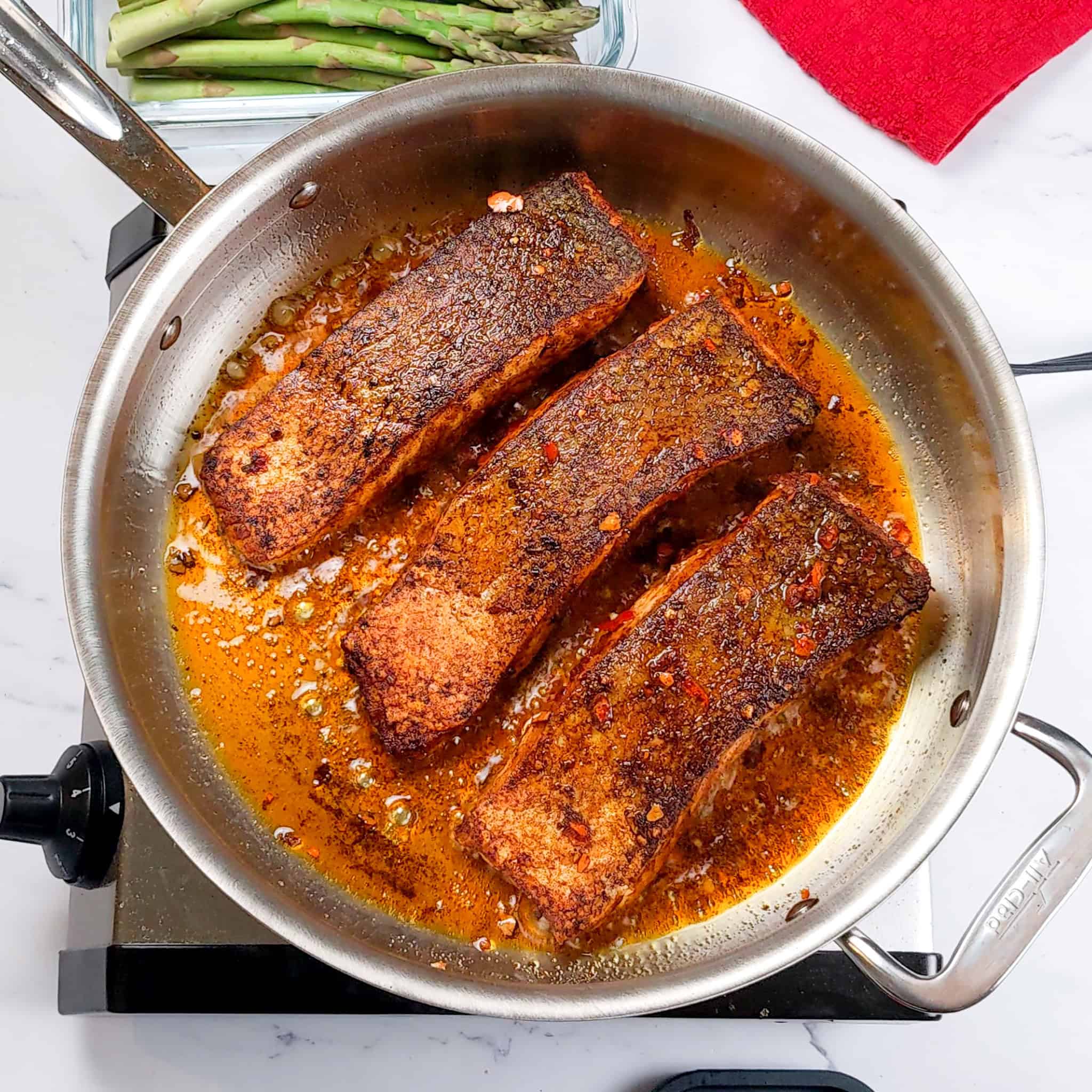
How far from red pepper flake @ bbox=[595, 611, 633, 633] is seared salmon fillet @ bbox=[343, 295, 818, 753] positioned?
0.12 m

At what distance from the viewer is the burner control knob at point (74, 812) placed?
1748 millimetres

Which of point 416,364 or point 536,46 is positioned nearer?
point 416,364

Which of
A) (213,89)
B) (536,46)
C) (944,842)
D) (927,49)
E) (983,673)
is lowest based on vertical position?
(944,842)

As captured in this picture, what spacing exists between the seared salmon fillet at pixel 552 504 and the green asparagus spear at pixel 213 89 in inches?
43.0

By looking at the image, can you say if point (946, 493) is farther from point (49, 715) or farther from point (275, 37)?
point (49, 715)

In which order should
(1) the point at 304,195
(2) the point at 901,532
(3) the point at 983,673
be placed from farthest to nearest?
(2) the point at 901,532 → (1) the point at 304,195 → (3) the point at 983,673

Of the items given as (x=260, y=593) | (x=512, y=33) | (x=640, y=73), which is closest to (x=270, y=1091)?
(x=260, y=593)

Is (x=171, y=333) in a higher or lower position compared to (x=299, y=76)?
lower

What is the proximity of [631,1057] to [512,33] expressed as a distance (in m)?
2.56

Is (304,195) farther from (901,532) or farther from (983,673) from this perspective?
(983,673)

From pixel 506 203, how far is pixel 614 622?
0.98m

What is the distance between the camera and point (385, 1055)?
2.25m

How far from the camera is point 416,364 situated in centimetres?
202

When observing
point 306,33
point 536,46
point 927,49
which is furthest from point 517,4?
point 927,49
